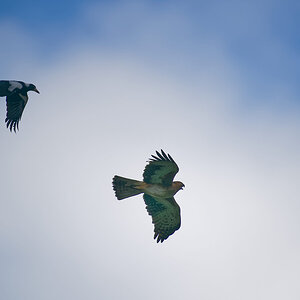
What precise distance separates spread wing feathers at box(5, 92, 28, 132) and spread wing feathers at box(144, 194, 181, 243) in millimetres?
4893

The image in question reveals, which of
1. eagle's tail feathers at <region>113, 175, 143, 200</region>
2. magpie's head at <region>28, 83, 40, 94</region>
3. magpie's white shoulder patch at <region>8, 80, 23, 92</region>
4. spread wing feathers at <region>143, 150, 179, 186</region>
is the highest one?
magpie's head at <region>28, 83, 40, 94</region>

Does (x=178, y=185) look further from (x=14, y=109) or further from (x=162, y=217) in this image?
(x=14, y=109)

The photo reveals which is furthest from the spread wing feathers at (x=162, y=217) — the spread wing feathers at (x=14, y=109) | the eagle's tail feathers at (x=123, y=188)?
the spread wing feathers at (x=14, y=109)

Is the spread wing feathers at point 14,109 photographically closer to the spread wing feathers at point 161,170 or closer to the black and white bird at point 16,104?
the black and white bird at point 16,104

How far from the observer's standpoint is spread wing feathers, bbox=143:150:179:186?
12867mm

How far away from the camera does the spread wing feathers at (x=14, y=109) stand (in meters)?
15.9

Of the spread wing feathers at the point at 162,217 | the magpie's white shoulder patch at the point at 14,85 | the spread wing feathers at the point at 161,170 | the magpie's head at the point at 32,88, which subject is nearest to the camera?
the spread wing feathers at the point at 161,170

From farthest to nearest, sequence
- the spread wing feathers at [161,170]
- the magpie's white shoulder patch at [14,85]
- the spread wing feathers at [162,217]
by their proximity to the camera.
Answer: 1. the magpie's white shoulder patch at [14,85]
2. the spread wing feathers at [162,217]
3. the spread wing feathers at [161,170]

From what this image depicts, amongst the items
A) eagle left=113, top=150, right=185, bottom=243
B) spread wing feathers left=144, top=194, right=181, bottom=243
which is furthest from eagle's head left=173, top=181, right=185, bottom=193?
spread wing feathers left=144, top=194, right=181, bottom=243

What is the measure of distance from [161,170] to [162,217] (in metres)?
1.97

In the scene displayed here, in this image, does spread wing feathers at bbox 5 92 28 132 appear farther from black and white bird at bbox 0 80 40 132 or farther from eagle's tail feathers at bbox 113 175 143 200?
eagle's tail feathers at bbox 113 175 143 200

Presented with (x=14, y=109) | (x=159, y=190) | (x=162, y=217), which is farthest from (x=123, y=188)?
(x=14, y=109)

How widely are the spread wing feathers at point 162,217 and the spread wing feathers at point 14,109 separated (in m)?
4.89

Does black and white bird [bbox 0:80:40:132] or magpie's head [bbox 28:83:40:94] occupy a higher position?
magpie's head [bbox 28:83:40:94]
